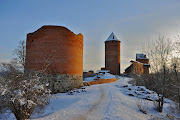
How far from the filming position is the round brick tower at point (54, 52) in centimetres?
1378

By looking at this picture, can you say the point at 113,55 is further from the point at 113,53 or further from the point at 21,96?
the point at 21,96

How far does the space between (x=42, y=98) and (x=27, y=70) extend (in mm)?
9652

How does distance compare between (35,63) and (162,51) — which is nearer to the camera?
(162,51)

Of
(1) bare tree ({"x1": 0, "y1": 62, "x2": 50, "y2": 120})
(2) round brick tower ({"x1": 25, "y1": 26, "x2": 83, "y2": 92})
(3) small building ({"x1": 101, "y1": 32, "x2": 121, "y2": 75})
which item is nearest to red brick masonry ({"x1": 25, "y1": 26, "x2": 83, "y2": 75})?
(2) round brick tower ({"x1": 25, "y1": 26, "x2": 83, "y2": 92})

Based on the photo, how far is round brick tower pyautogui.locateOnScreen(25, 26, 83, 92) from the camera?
45.2 ft

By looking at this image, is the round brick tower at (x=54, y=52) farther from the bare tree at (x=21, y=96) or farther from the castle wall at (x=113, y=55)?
the castle wall at (x=113, y=55)

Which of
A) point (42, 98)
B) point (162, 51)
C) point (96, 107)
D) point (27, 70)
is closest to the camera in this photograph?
point (42, 98)

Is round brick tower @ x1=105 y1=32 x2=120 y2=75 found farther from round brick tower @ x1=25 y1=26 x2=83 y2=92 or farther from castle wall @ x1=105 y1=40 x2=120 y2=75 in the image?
round brick tower @ x1=25 y1=26 x2=83 y2=92

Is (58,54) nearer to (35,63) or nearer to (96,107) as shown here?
(35,63)

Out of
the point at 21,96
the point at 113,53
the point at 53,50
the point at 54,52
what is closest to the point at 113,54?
the point at 113,53

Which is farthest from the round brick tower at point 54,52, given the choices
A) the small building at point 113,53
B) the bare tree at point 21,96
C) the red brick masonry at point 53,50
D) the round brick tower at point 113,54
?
the round brick tower at point 113,54

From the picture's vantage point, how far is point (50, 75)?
13.5 metres

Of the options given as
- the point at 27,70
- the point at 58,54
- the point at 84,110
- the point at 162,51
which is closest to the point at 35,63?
the point at 27,70

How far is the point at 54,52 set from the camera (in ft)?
45.8
